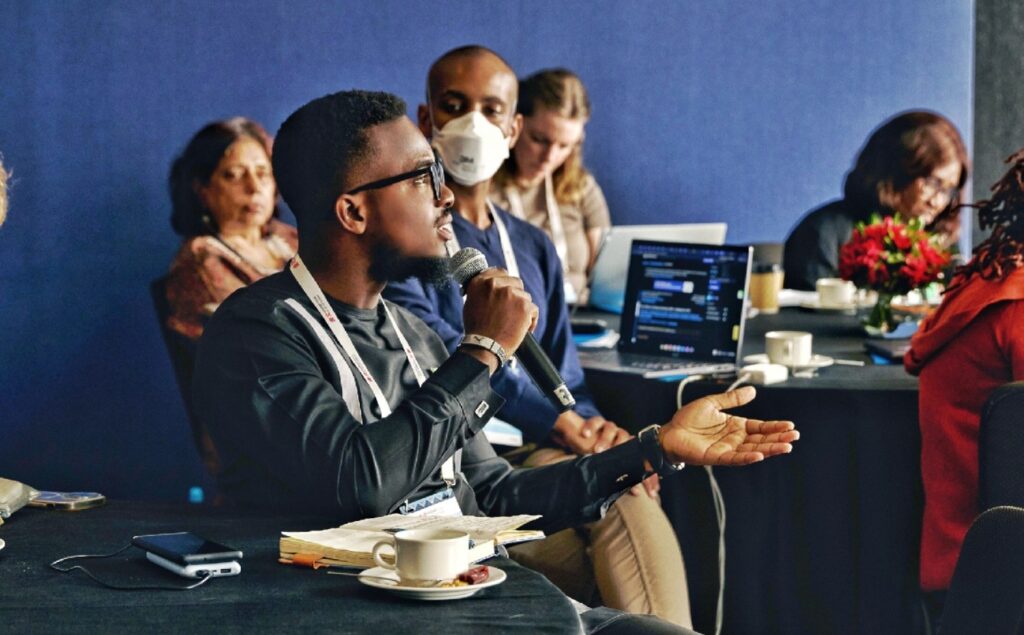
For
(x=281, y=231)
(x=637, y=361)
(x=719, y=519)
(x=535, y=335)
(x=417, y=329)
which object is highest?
(x=281, y=231)

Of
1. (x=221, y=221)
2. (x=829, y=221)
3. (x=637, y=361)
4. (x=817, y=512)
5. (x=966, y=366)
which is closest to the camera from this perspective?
(x=966, y=366)

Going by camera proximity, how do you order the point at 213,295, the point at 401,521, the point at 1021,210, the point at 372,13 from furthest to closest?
1. the point at 372,13
2. the point at 213,295
3. the point at 1021,210
4. the point at 401,521

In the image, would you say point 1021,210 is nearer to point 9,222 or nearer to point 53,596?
point 53,596

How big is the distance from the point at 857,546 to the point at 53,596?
2.09 metres

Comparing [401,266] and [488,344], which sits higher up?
[401,266]

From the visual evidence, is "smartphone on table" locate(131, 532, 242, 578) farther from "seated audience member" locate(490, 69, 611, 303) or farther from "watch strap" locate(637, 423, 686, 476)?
"seated audience member" locate(490, 69, 611, 303)

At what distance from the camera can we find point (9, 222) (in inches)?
170

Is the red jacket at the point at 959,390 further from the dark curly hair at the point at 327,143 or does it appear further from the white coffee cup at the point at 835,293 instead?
the white coffee cup at the point at 835,293

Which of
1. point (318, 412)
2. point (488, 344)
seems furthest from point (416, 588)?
point (488, 344)

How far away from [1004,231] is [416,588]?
1709 mm

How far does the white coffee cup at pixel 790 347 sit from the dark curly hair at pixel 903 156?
1.89m

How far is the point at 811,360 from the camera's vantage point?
134 inches

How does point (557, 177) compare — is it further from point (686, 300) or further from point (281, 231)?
point (686, 300)

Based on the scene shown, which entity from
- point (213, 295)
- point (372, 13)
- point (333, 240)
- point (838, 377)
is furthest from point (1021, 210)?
point (372, 13)
